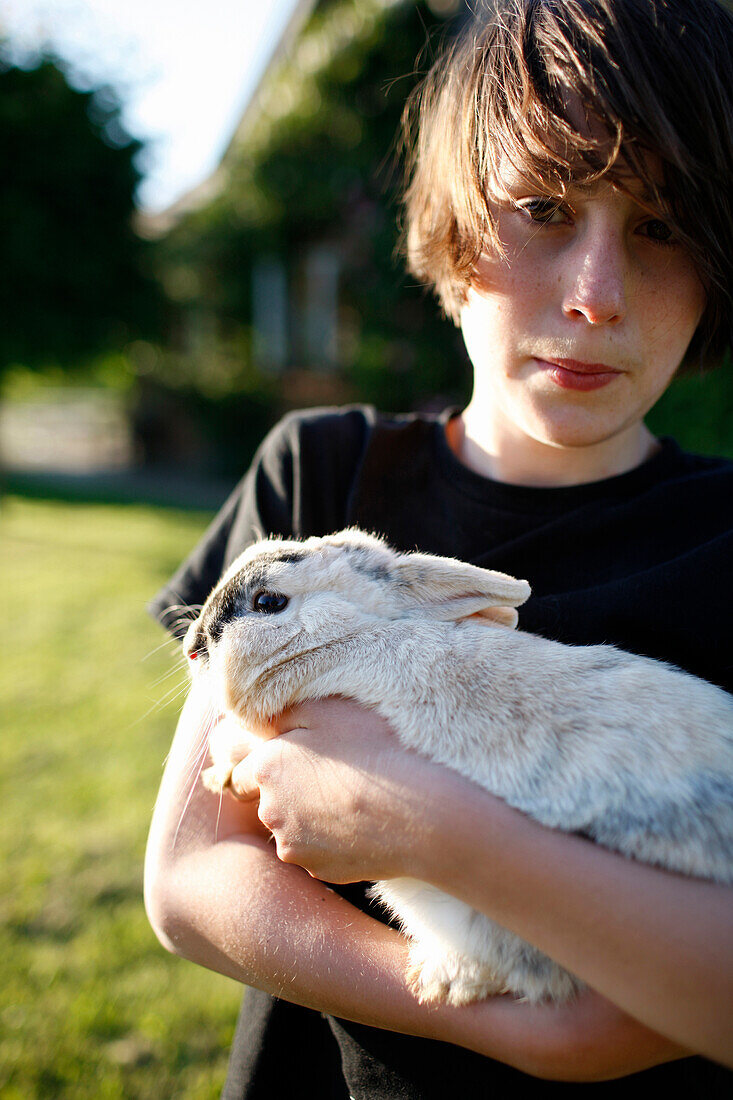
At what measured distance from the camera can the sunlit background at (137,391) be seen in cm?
345

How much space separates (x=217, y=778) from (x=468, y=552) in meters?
0.84

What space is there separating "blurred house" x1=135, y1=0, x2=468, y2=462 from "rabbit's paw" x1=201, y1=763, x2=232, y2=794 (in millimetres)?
7981

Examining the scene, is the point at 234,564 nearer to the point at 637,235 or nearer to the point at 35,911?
the point at 637,235

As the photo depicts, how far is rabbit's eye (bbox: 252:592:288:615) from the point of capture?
6.01 ft

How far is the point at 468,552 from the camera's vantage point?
196 centimetres

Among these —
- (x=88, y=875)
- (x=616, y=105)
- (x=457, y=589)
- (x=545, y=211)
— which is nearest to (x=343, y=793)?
(x=457, y=589)

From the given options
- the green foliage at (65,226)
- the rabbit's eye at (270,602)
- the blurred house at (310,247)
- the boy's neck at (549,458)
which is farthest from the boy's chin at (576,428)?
the green foliage at (65,226)

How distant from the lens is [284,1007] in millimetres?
1719

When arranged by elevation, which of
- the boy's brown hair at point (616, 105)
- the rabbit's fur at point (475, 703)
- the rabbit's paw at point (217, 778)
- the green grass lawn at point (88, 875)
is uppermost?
the boy's brown hair at point (616, 105)

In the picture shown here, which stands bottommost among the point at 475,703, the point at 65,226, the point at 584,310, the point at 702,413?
the point at 475,703

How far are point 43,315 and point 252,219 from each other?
4.93m

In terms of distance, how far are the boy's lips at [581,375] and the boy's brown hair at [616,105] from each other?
32 cm

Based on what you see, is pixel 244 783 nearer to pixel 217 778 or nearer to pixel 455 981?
pixel 217 778

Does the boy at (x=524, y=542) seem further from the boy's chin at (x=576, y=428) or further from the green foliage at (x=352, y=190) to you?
the green foliage at (x=352, y=190)
